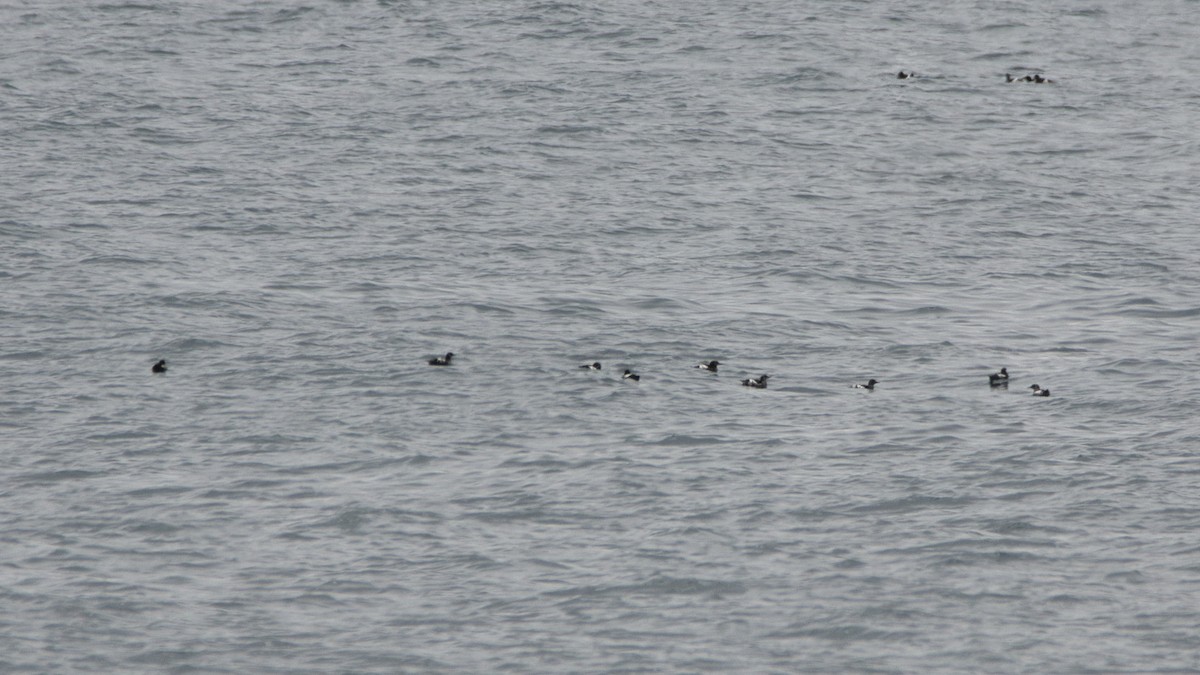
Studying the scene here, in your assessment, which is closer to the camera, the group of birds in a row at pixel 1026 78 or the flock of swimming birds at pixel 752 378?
the flock of swimming birds at pixel 752 378

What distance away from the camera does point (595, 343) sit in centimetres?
3888

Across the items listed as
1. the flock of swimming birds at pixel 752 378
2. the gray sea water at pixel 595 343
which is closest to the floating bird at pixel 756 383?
the flock of swimming birds at pixel 752 378

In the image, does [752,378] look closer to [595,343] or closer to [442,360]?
[595,343]

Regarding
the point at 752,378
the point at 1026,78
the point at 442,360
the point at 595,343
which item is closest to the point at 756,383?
the point at 752,378

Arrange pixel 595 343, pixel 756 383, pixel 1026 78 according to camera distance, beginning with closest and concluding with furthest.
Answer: pixel 756 383
pixel 595 343
pixel 1026 78

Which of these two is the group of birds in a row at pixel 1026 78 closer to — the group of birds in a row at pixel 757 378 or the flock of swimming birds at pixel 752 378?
the group of birds in a row at pixel 757 378

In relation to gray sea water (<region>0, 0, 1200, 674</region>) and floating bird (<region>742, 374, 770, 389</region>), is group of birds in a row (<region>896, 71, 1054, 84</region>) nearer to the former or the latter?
gray sea water (<region>0, 0, 1200, 674</region>)

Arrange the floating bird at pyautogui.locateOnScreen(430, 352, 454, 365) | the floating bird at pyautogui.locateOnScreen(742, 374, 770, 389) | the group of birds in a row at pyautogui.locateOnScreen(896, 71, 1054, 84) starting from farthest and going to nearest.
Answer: the group of birds in a row at pyautogui.locateOnScreen(896, 71, 1054, 84) < the floating bird at pyautogui.locateOnScreen(430, 352, 454, 365) < the floating bird at pyautogui.locateOnScreen(742, 374, 770, 389)

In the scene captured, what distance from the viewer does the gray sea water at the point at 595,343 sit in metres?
27.2

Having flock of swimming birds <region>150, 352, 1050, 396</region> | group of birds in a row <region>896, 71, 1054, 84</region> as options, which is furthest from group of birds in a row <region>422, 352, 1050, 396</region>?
group of birds in a row <region>896, 71, 1054, 84</region>

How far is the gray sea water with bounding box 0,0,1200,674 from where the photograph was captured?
27188 mm

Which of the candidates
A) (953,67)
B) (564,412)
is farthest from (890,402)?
(953,67)

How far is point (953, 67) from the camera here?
6206cm

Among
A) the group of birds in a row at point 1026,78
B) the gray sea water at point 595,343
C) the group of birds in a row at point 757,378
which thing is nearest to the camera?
the gray sea water at point 595,343
